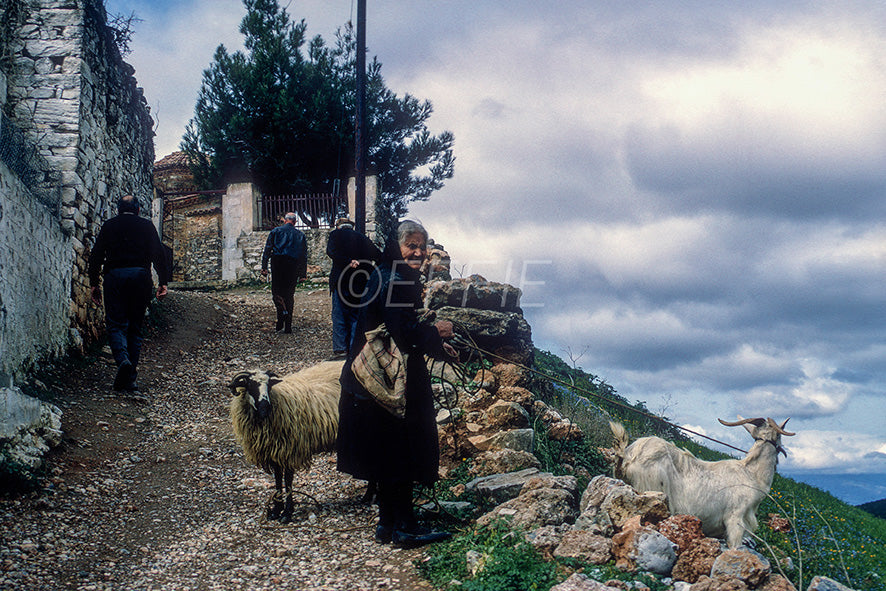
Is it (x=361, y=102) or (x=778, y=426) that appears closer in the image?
(x=778, y=426)

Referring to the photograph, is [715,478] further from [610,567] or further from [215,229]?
[215,229]

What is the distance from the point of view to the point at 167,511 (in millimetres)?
5418

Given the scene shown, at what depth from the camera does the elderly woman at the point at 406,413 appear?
14.0 ft

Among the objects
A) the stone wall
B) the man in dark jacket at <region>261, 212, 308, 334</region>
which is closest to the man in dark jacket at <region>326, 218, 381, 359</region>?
the stone wall

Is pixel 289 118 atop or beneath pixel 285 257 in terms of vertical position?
atop

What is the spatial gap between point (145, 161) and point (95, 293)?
6329mm

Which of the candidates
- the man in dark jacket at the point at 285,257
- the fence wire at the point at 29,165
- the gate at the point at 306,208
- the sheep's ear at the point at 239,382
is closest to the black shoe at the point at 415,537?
the sheep's ear at the point at 239,382

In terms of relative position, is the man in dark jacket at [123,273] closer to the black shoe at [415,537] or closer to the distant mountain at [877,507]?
the black shoe at [415,537]

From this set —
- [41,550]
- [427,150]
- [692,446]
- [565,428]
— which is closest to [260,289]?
[427,150]

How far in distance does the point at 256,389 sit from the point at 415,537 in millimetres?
1688

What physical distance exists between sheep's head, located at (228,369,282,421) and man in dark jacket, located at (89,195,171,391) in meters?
3.72

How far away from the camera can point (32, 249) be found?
7.62 metres

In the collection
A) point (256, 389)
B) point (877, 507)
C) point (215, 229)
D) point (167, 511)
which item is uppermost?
point (215, 229)

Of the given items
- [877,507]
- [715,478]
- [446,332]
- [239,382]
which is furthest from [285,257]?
[877,507]
